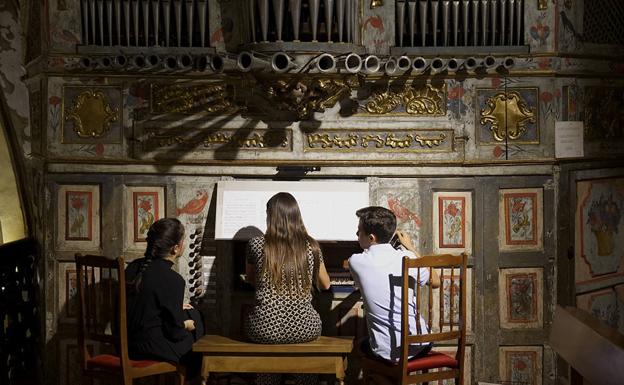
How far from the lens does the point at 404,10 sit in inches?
267

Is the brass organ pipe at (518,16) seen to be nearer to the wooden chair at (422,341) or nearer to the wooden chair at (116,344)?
the wooden chair at (422,341)

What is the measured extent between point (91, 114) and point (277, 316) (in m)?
2.36

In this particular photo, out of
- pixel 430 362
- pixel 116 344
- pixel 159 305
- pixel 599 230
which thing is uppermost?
pixel 599 230

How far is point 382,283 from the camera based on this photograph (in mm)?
5602

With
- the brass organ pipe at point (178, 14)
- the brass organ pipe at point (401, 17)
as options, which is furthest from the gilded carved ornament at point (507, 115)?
the brass organ pipe at point (178, 14)

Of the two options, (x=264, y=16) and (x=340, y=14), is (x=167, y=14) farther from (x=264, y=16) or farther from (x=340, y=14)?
(x=340, y=14)

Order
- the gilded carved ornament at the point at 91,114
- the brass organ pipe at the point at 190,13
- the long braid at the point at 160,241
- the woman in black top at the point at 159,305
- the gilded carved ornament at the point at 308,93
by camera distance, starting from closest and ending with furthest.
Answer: the woman in black top at the point at 159,305
the long braid at the point at 160,241
the gilded carved ornament at the point at 308,93
the brass organ pipe at the point at 190,13
the gilded carved ornament at the point at 91,114

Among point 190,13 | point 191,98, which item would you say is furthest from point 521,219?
point 190,13

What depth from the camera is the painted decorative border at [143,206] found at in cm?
689

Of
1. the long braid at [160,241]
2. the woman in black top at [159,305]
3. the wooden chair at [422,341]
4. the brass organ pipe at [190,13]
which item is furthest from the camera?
the brass organ pipe at [190,13]

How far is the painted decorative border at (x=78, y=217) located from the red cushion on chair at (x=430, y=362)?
2.77m

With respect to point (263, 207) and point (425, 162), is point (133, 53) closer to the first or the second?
point (263, 207)

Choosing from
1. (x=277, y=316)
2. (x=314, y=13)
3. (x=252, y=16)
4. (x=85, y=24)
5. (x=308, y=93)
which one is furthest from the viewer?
(x=85, y=24)

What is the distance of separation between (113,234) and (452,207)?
2.66 m
